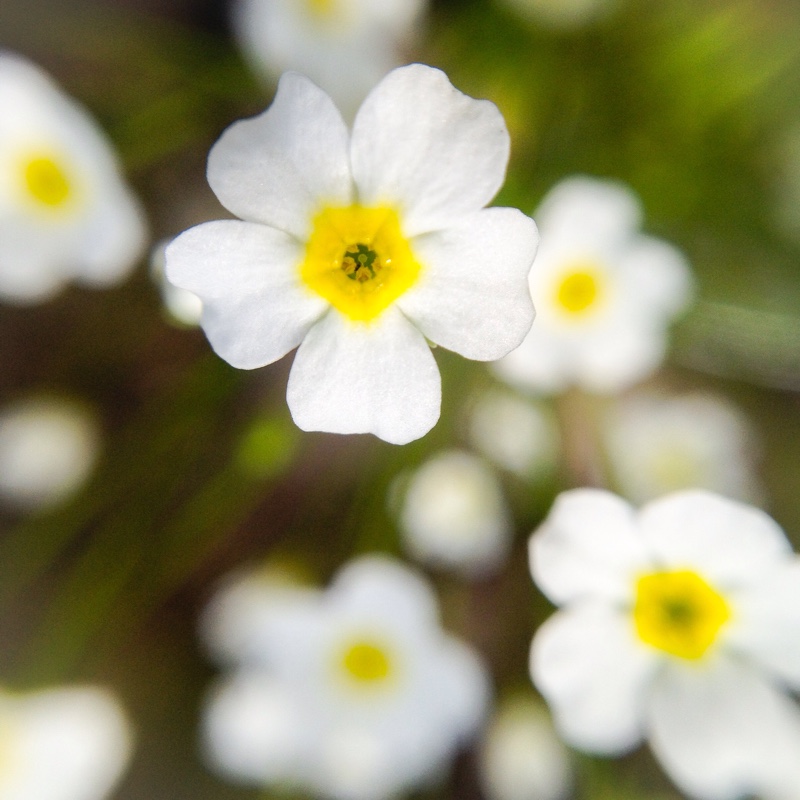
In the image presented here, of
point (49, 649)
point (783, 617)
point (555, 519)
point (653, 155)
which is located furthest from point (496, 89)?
point (49, 649)

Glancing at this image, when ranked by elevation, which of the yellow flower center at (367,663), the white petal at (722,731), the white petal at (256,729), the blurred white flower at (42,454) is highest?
the white petal at (722,731)

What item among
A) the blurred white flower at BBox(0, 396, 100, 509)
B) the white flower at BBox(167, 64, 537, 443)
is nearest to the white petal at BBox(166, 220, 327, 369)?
the white flower at BBox(167, 64, 537, 443)

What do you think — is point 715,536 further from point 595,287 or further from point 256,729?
point 256,729

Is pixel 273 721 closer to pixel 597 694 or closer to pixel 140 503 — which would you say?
pixel 140 503

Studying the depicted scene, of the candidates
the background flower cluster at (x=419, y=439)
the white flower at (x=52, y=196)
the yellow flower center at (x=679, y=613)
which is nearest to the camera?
the yellow flower center at (x=679, y=613)

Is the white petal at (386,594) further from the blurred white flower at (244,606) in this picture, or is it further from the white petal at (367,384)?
the white petal at (367,384)

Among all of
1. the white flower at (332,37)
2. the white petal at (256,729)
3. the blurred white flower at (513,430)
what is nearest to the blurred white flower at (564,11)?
the white flower at (332,37)

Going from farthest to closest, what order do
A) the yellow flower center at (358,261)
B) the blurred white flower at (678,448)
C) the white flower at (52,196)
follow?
the blurred white flower at (678,448) < the white flower at (52,196) < the yellow flower center at (358,261)
